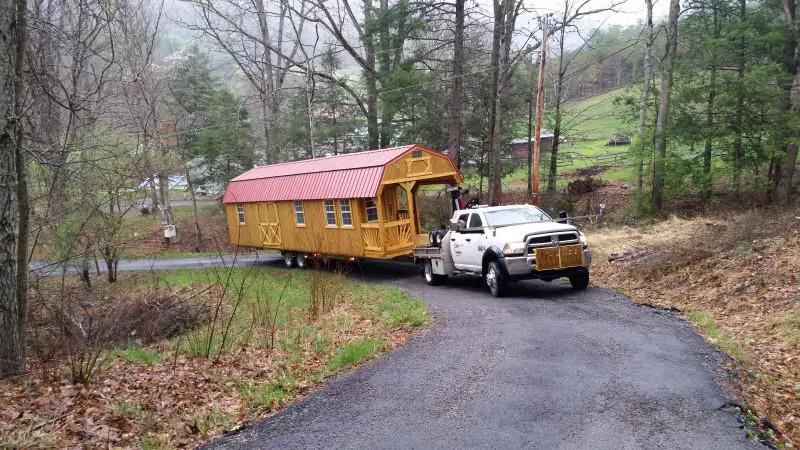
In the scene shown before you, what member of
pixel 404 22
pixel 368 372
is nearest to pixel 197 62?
pixel 404 22

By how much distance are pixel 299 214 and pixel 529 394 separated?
15.6 m

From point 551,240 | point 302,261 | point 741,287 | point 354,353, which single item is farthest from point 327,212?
point 741,287

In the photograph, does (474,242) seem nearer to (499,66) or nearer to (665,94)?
(665,94)

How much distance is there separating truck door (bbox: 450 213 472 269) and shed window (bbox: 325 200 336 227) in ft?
18.2

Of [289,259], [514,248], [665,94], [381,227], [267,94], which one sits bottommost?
[289,259]

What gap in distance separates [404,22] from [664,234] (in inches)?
634

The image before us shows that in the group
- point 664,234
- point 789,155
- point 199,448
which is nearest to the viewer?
point 199,448

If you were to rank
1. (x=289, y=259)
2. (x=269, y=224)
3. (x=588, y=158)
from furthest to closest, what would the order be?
(x=588, y=158) < (x=289, y=259) < (x=269, y=224)

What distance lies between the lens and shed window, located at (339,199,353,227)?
1809 cm

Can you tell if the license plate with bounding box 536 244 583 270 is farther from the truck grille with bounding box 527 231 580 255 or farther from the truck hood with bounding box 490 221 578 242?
the truck hood with bounding box 490 221 578 242

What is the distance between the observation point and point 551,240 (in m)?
11.7

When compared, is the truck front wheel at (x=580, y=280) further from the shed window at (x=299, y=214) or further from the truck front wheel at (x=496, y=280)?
the shed window at (x=299, y=214)

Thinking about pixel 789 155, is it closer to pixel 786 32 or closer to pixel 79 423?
pixel 786 32

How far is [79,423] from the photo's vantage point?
531 centimetres
